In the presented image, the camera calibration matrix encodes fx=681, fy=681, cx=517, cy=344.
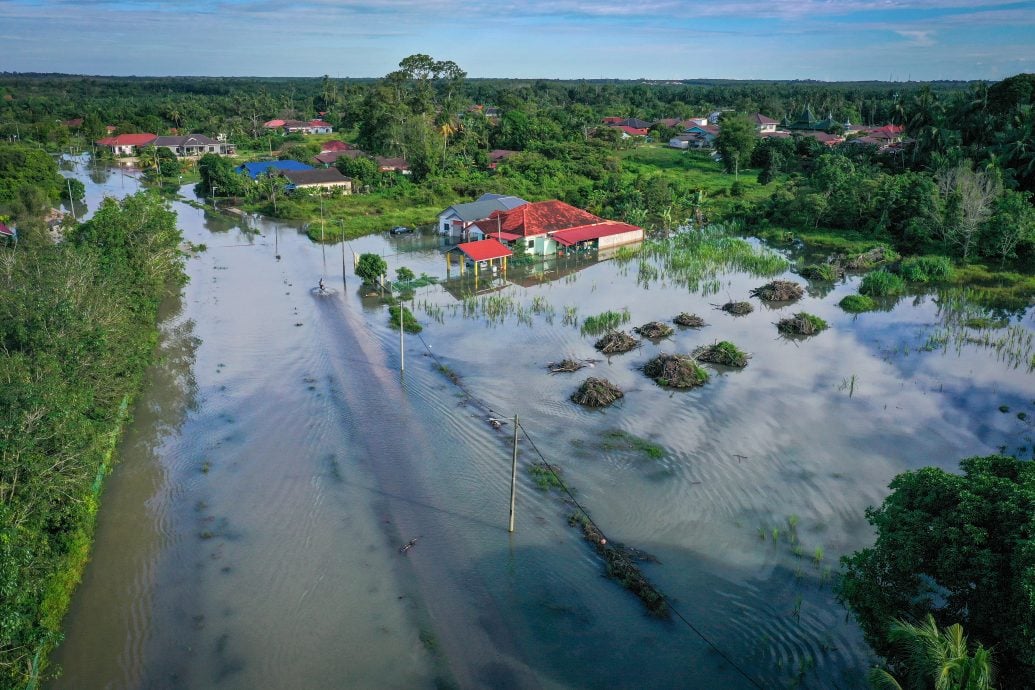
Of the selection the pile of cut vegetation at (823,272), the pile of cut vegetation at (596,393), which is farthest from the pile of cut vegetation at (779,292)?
the pile of cut vegetation at (596,393)

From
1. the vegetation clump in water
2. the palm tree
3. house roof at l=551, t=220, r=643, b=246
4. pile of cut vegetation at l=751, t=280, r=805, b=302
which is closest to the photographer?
the palm tree

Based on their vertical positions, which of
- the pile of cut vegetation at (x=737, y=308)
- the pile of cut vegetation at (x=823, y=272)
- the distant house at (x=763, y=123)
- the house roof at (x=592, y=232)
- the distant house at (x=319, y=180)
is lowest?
the pile of cut vegetation at (x=737, y=308)

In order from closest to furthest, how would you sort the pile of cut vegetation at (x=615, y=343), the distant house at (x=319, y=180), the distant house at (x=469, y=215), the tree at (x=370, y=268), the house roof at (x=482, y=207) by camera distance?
the pile of cut vegetation at (x=615, y=343)
the tree at (x=370, y=268)
the distant house at (x=469, y=215)
the house roof at (x=482, y=207)
the distant house at (x=319, y=180)

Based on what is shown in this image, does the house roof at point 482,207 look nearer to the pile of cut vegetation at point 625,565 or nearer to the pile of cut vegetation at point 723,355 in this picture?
the pile of cut vegetation at point 723,355

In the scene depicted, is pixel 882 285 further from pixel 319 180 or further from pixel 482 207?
pixel 319 180

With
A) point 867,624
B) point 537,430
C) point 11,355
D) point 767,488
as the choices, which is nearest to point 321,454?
point 537,430

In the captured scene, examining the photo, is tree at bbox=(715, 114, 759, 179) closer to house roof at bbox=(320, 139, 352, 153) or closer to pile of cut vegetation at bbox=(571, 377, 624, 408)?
house roof at bbox=(320, 139, 352, 153)

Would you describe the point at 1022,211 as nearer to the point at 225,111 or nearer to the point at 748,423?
the point at 748,423

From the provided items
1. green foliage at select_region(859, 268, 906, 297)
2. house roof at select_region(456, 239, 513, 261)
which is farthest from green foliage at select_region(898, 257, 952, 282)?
house roof at select_region(456, 239, 513, 261)
